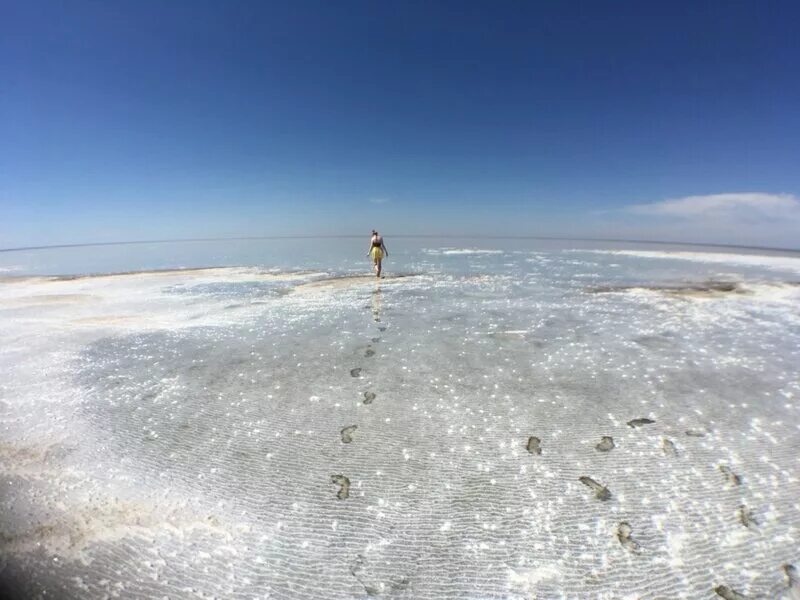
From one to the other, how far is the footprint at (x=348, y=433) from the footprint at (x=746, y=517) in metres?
4.89

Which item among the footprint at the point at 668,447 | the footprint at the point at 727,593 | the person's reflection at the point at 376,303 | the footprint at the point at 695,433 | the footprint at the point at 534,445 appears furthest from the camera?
the person's reflection at the point at 376,303

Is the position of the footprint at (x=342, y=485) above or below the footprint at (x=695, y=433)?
below

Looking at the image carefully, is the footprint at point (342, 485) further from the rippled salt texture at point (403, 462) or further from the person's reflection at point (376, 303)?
the person's reflection at point (376, 303)

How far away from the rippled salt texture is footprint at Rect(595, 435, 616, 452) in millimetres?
110

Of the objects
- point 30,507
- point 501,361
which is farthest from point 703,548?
point 30,507

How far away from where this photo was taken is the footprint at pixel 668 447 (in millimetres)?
5930

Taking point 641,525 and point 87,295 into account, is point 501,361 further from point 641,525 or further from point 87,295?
point 87,295

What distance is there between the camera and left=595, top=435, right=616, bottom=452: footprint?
6102 millimetres

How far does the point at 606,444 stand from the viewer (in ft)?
20.4

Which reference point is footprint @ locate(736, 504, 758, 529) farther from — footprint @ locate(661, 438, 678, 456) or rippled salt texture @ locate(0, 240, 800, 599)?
footprint @ locate(661, 438, 678, 456)

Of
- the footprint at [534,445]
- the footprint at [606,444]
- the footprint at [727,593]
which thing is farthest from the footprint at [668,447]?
the footprint at [727,593]

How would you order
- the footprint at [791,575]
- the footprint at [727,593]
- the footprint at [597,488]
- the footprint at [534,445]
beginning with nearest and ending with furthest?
the footprint at [727,593], the footprint at [791,575], the footprint at [597,488], the footprint at [534,445]

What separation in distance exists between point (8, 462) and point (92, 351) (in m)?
6.05

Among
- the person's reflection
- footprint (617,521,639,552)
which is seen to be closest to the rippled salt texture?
footprint (617,521,639,552)
